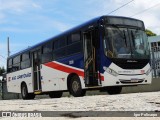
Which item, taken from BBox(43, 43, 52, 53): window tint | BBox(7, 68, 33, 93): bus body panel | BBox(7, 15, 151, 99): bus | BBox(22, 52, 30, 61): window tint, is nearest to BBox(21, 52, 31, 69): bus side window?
BBox(22, 52, 30, 61): window tint

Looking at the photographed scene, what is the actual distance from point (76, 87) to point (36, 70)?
5093 millimetres

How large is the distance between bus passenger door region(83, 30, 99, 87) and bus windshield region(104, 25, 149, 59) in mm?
810

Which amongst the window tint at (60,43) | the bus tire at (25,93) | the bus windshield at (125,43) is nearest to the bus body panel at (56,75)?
the window tint at (60,43)

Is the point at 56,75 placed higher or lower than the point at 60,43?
lower

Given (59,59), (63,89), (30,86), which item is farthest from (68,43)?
(30,86)

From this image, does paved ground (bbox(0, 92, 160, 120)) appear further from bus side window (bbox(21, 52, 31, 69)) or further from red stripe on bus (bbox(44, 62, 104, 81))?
bus side window (bbox(21, 52, 31, 69))

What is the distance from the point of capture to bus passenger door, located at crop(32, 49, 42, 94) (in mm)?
19594

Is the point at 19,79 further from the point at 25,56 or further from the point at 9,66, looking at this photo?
the point at 9,66

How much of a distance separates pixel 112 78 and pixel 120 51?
1.10 meters

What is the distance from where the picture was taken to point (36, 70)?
785 inches

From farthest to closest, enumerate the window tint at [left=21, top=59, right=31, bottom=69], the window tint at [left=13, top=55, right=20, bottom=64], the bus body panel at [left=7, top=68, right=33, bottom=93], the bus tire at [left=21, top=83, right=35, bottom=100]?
the window tint at [left=13, top=55, right=20, bottom=64], the bus tire at [left=21, top=83, right=35, bottom=100], the window tint at [left=21, top=59, right=31, bottom=69], the bus body panel at [left=7, top=68, right=33, bottom=93]

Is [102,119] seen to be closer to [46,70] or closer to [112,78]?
[112,78]

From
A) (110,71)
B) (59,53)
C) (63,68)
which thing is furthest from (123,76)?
(59,53)

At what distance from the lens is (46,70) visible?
18500 millimetres
